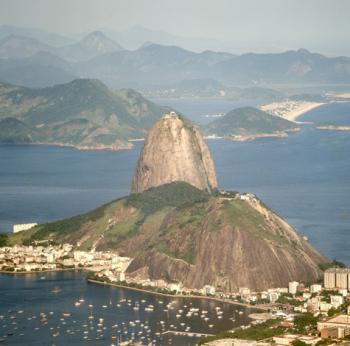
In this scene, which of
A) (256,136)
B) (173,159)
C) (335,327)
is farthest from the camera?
(256,136)

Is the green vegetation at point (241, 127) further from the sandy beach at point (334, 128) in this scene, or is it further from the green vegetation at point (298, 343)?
the green vegetation at point (298, 343)

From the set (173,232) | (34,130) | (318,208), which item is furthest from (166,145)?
(34,130)

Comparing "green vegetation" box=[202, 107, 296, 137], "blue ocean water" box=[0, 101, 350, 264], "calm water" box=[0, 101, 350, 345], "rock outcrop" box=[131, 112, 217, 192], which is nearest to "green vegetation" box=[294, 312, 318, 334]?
"calm water" box=[0, 101, 350, 345]

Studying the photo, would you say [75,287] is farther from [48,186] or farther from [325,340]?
[48,186]

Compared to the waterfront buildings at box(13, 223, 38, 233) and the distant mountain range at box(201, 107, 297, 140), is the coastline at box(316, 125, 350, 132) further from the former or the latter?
the waterfront buildings at box(13, 223, 38, 233)

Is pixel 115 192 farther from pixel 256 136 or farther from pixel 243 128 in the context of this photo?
pixel 243 128

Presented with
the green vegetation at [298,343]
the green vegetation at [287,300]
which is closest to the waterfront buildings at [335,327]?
the green vegetation at [298,343]

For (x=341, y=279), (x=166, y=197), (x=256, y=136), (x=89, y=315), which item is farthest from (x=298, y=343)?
(x=256, y=136)
